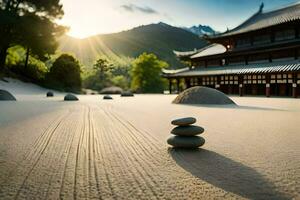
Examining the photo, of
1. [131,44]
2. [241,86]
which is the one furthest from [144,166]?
[131,44]

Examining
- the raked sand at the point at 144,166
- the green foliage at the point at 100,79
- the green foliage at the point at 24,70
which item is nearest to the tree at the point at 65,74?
the green foliage at the point at 24,70

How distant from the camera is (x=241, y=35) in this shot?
37094 mm

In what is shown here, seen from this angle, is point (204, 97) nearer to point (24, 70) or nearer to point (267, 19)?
point (267, 19)

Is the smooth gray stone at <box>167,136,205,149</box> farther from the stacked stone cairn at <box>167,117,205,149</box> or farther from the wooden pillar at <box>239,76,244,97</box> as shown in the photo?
the wooden pillar at <box>239,76,244,97</box>

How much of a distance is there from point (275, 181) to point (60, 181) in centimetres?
301

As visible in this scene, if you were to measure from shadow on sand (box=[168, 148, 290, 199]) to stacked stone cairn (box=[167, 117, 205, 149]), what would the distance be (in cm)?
22

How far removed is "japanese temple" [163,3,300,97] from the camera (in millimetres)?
30578

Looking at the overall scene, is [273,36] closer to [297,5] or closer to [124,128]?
[297,5]

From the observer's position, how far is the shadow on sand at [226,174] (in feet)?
12.1

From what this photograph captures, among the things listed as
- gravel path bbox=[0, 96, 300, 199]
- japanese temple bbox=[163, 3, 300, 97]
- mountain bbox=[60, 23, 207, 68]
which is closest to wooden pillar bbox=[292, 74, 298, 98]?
japanese temple bbox=[163, 3, 300, 97]

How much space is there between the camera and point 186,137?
6293mm

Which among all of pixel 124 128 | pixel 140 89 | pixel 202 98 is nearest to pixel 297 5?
pixel 202 98

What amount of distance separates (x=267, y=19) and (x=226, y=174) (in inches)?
1450

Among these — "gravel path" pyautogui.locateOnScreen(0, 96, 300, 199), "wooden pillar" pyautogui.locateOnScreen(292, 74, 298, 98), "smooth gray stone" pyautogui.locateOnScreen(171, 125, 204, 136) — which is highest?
"wooden pillar" pyautogui.locateOnScreen(292, 74, 298, 98)
